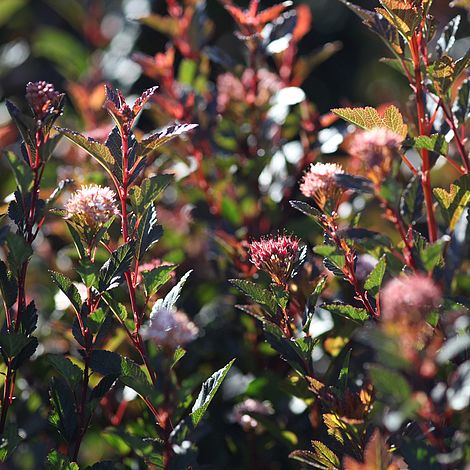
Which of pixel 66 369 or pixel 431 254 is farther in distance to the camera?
pixel 66 369

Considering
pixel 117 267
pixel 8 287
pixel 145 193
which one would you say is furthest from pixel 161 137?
pixel 8 287

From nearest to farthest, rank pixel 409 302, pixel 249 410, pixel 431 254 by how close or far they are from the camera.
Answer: pixel 409 302 < pixel 431 254 < pixel 249 410

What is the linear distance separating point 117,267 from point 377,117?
1.37ft

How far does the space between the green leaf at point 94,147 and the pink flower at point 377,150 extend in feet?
1.15

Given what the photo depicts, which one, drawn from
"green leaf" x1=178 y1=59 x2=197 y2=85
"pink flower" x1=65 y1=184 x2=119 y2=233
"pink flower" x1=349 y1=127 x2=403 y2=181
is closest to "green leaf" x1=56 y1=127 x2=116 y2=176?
"pink flower" x1=65 y1=184 x2=119 y2=233

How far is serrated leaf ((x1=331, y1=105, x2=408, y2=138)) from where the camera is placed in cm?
101

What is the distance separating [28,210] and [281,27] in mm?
798

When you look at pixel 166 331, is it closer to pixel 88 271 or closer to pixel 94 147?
pixel 88 271

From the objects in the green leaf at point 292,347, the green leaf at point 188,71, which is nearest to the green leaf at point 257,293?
the green leaf at point 292,347

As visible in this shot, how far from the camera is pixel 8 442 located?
90 cm

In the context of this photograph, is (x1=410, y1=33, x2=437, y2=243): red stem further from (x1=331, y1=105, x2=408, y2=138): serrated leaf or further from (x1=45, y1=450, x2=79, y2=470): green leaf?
(x1=45, y1=450, x2=79, y2=470): green leaf

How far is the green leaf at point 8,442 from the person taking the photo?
896mm

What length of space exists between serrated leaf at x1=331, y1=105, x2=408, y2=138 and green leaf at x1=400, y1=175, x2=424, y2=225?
0.09 meters

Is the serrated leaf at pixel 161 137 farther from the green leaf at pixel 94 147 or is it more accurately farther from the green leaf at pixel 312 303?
the green leaf at pixel 312 303
